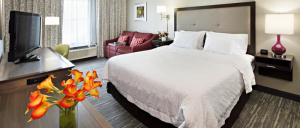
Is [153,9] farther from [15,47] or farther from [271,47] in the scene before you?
[15,47]

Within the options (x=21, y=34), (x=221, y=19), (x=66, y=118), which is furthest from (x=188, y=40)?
(x=66, y=118)

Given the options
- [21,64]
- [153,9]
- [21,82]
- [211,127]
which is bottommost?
[211,127]

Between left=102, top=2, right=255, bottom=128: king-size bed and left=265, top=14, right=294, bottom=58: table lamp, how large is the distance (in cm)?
42

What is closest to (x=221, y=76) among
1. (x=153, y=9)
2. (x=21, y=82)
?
(x=21, y=82)

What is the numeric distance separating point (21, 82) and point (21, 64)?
19.9 inches

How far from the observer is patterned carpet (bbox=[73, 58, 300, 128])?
79.4 inches

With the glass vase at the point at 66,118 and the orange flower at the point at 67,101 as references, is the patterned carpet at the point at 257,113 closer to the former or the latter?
the glass vase at the point at 66,118

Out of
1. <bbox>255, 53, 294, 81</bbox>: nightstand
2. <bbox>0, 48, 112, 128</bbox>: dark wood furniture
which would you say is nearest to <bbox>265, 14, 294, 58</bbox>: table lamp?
<bbox>255, 53, 294, 81</bbox>: nightstand

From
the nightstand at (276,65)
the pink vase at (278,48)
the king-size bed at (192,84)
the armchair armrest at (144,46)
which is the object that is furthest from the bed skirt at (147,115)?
the armchair armrest at (144,46)

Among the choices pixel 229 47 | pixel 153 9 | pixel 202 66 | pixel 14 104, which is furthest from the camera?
pixel 153 9

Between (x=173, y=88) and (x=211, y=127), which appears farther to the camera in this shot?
(x=173, y=88)

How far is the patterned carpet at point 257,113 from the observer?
2.02 m

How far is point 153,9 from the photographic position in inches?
198

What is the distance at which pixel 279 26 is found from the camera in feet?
7.87
